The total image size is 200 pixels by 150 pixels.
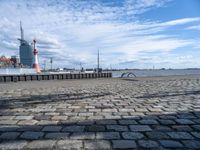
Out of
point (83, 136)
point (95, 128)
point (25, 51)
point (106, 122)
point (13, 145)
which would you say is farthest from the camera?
point (25, 51)

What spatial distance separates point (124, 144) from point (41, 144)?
1.32 m

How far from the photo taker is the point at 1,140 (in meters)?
3.71

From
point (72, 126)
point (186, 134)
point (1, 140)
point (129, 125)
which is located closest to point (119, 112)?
point (129, 125)

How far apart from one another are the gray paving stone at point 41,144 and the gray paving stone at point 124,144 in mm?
979

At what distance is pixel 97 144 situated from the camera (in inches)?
138

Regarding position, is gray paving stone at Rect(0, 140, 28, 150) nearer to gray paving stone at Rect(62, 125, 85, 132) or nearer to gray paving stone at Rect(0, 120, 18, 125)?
gray paving stone at Rect(62, 125, 85, 132)

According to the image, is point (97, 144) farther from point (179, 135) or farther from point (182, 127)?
point (182, 127)

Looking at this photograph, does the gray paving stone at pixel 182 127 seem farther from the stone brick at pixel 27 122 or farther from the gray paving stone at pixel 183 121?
the stone brick at pixel 27 122

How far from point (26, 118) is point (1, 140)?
1.54 m

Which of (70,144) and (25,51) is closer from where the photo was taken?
(70,144)

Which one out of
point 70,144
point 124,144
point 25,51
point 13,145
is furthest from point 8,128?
point 25,51

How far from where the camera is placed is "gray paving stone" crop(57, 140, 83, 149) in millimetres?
3404

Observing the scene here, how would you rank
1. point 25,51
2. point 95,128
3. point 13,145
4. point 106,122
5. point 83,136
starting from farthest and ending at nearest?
point 25,51 < point 106,122 < point 95,128 < point 83,136 < point 13,145

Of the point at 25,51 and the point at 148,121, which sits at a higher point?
the point at 25,51
